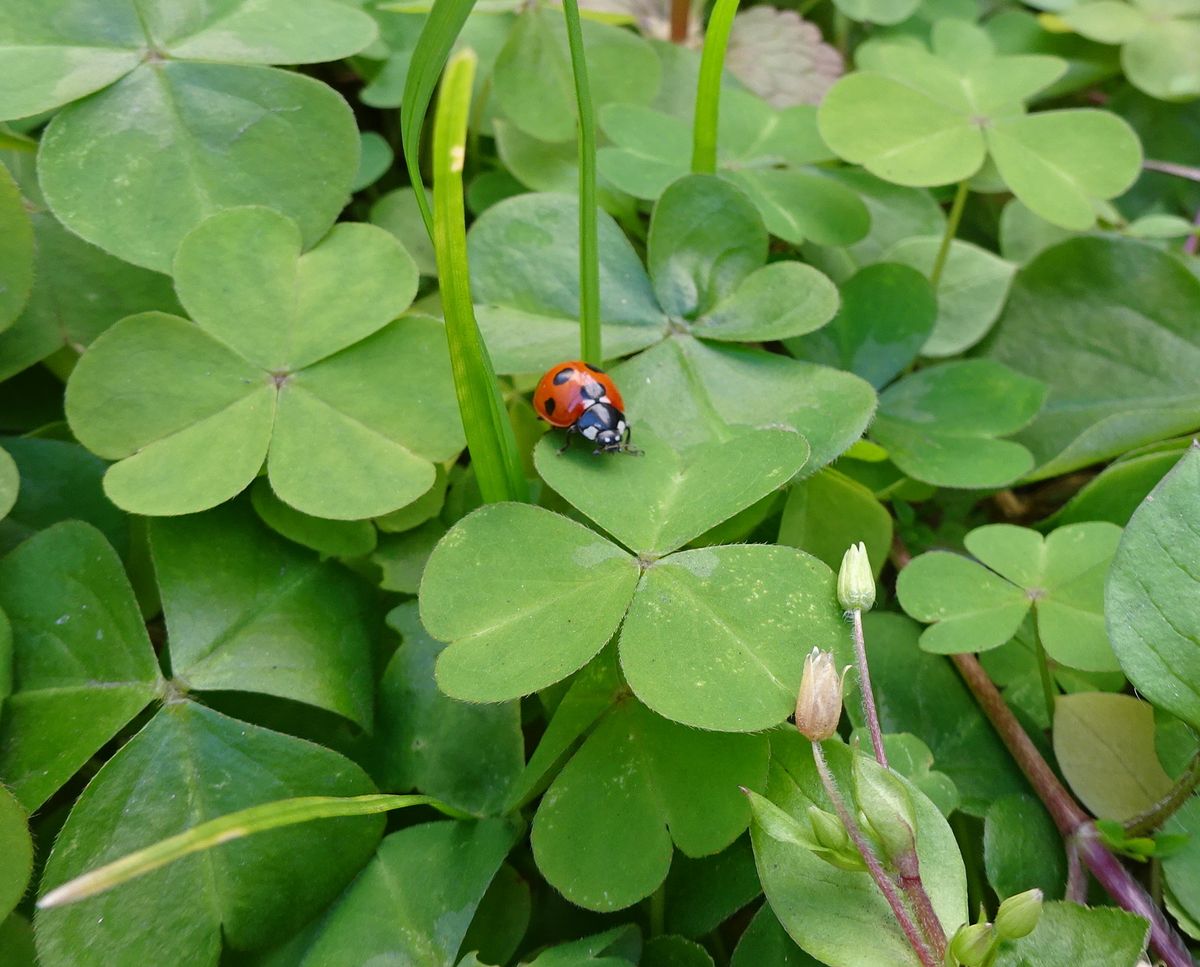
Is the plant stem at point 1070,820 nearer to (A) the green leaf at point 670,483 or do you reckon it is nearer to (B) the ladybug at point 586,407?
(A) the green leaf at point 670,483

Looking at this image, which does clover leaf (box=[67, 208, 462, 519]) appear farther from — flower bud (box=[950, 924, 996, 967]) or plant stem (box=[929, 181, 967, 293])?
plant stem (box=[929, 181, 967, 293])

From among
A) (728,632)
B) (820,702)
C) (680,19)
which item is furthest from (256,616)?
(680,19)

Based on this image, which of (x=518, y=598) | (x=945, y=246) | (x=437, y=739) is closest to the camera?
(x=518, y=598)

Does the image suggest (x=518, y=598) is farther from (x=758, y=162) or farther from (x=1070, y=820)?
(x=758, y=162)

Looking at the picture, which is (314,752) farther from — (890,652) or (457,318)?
(890,652)

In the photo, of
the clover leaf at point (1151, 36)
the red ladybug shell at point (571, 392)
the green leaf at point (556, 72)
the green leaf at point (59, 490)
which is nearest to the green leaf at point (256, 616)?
the green leaf at point (59, 490)

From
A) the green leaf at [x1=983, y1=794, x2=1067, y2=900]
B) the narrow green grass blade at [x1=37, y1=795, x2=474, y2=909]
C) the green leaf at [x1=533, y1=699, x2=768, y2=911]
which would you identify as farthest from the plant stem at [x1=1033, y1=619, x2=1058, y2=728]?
the narrow green grass blade at [x1=37, y1=795, x2=474, y2=909]

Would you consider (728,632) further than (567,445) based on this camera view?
No
